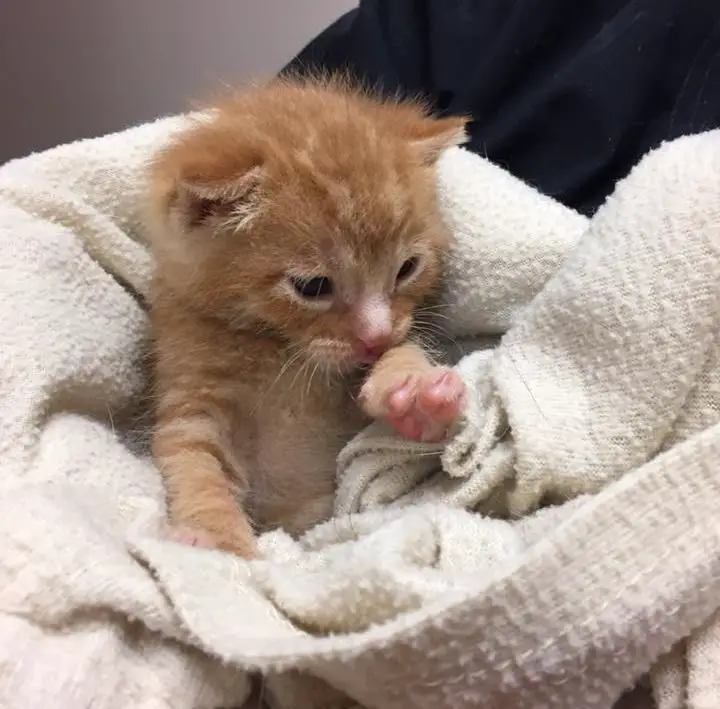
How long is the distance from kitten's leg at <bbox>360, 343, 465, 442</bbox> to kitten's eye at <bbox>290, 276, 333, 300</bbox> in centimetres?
11

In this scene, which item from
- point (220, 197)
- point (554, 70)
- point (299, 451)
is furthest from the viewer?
point (554, 70)

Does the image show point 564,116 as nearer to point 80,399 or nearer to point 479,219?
point 479,219

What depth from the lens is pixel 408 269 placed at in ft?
3.46

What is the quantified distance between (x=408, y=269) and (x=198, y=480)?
357 mm

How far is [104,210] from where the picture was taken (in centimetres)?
115

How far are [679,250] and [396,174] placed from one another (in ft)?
1.20

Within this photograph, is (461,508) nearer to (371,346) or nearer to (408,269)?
(371,346)

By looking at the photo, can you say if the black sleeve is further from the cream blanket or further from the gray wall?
the gray wall

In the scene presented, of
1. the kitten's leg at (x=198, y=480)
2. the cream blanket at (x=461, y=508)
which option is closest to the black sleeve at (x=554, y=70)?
the cream blanket at (x=461, y=508)

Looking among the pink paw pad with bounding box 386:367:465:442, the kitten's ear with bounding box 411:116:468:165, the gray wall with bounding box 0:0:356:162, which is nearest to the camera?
the pink paw pad with bounding box 386:367:465:442

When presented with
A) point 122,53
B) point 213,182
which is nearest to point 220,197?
point 213,182

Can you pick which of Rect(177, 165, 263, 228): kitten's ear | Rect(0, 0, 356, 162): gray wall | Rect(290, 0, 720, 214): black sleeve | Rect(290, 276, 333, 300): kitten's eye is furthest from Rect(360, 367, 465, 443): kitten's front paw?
Rect(0, 0, 356, 162): gray wall

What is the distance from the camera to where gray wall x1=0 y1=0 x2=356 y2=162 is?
186 cm

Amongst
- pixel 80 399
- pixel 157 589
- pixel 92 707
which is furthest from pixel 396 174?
pixel 92 707
